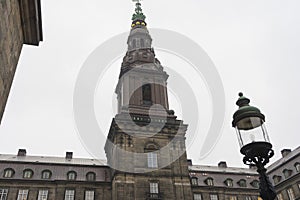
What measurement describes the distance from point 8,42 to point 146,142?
31.6 meters

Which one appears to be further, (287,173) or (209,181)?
(287,173)

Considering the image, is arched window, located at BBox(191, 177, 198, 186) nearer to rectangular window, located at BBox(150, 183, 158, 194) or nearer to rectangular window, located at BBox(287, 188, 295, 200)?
rectangular window, located at BBox(150, 183, 158, 194)

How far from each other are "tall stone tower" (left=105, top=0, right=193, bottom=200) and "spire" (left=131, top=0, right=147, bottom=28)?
35.7 feet

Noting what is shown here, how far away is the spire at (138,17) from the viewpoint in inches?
2196

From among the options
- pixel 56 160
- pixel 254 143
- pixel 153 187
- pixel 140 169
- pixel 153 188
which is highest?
pixel 56 160

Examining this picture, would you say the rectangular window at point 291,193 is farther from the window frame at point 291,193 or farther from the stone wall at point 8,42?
the stone wall at point 8,42

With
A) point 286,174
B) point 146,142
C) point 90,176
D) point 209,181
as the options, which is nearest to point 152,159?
point 146,142

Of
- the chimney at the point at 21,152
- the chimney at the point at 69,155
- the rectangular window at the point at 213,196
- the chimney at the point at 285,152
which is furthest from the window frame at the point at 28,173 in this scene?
the chimney at the point at 285,152

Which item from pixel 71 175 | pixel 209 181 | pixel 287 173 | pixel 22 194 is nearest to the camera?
pixel 22 194

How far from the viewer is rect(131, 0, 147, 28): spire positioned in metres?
55.8

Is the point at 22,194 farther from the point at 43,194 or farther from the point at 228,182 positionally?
the point at 228,182

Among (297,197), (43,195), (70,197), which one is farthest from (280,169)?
(43,195)

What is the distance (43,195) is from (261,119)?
35.8 m

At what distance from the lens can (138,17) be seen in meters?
58.7
